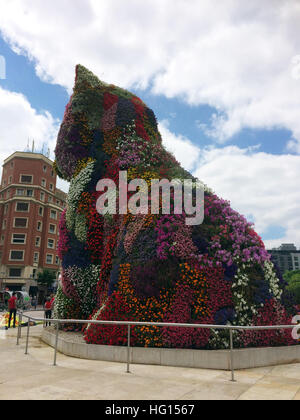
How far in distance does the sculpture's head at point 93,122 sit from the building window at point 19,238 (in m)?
43.0

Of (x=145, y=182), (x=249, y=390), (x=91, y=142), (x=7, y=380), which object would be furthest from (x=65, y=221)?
(x=249, y=390)

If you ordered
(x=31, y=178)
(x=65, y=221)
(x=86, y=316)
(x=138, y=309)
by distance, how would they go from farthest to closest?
(x=31, y=178) → (x=65, y=221) → (x=86, y=316) → (x=138, y=309)

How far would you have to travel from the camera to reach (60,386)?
5750mm

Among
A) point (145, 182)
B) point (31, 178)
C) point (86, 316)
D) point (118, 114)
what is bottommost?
point (86, 316)

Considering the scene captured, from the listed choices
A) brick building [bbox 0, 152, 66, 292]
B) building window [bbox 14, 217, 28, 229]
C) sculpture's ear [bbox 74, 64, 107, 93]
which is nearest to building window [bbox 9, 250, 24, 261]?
brick building [bbox 0, 152, 66, 292]

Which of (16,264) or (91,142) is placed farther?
(16,264)

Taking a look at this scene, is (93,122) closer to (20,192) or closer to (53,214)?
(20,192)

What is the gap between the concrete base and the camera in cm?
758

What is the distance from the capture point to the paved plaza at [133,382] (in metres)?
5.26

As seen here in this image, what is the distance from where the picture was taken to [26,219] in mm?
56312

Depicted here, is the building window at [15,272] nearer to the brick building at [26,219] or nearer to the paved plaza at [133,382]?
the brick building at [26,219]

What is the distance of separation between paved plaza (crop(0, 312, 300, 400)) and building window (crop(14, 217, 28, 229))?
5076cm
